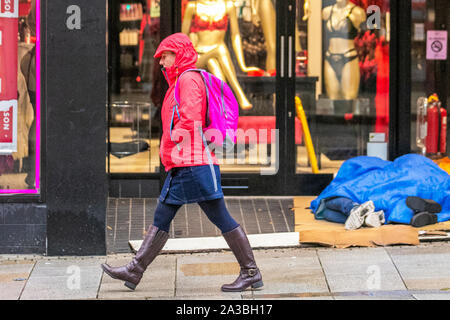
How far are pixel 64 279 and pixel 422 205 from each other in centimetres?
357

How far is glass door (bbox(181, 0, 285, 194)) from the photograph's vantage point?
11.0 meters

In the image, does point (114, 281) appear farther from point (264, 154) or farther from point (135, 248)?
point (264, 154)

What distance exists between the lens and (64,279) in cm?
801

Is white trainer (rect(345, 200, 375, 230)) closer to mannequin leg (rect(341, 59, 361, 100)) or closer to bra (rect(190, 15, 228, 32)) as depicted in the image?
mannequin leg (rect(341, 59, 361, 100))

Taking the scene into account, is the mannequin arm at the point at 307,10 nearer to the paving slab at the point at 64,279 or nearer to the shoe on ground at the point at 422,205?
the shoe on ground at the point at 422,205

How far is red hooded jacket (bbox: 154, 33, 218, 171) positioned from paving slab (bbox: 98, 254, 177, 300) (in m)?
0.96

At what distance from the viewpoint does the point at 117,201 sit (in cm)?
1082

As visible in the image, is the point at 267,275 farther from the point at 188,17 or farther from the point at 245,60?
the point at 188,17

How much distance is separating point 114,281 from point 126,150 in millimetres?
3376

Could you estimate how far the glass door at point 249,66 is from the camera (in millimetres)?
11047

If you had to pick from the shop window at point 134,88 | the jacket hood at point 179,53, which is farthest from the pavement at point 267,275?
the shop window at point 134,88

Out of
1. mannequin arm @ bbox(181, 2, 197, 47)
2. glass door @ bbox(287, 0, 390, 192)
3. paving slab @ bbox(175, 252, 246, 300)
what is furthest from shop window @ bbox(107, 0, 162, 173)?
paving slab @ bbox(175, 252, 246, 300)
